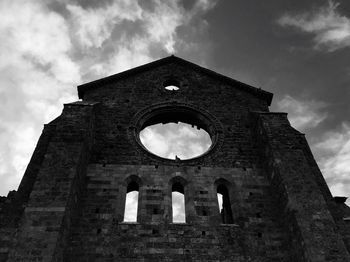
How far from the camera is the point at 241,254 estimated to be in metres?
8.63

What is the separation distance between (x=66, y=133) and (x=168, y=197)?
3.66 m

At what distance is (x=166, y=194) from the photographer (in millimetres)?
9883

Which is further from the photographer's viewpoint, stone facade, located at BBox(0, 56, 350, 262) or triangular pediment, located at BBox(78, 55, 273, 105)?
triangular pediment, located at BBox(78, 55, 273, 105)

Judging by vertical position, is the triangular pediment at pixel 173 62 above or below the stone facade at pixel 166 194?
above

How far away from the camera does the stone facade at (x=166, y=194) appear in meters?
8.20

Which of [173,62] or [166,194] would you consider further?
[173,62]

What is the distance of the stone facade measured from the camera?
8.20m

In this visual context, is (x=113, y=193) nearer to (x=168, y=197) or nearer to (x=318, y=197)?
(x=168, y=197)

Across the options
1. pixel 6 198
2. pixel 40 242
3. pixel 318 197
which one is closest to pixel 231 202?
pixel 318 197

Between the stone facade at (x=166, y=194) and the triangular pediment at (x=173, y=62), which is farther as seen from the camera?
the triangular pediment at (x=173, y=62)

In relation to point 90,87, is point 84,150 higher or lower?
lower

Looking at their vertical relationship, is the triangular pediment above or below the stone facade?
above

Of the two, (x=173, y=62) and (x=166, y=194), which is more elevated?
(x=173, y=62)

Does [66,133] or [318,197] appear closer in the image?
[318,197]
